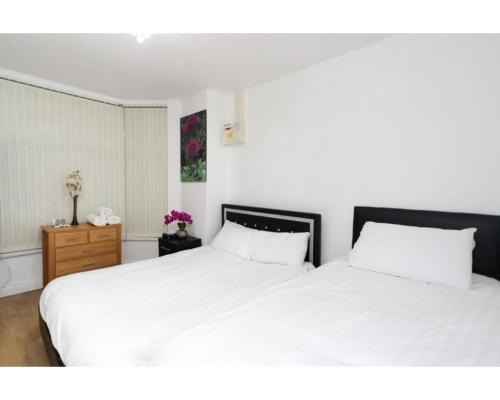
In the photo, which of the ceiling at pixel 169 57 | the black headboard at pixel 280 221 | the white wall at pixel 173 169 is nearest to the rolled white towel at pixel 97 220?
the white wall at pixel 173 169

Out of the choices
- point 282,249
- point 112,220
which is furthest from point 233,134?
point 112,220

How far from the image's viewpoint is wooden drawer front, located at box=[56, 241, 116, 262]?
2.85 metres

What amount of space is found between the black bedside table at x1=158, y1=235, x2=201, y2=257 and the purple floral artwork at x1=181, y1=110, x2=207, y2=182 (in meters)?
0.76

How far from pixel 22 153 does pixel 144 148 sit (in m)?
1.34

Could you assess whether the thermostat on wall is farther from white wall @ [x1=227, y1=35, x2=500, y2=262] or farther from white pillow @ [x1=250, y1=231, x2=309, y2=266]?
white pillow @ [x1=250, y1=231, x2=309, y2=266]

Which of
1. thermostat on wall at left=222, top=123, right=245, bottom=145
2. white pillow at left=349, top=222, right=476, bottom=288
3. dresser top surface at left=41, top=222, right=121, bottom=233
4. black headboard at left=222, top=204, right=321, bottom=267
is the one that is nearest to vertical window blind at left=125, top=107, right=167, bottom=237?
dresser top surface at left=41, top=222, right=121, bottom=233

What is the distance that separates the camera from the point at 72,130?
3246 millimetres

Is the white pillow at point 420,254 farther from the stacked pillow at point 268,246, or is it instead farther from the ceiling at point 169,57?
the ceiling at point 169,57

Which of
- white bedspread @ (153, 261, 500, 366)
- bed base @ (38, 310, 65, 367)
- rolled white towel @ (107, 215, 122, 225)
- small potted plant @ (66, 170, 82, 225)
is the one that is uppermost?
small potted plant @ (66, 170, 82, 225)

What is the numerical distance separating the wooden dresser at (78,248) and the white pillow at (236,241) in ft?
4.62

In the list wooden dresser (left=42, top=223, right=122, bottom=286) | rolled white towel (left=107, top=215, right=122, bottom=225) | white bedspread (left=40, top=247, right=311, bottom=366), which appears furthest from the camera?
rolled white towel (left=107, top=215, right=122, bottom=225)

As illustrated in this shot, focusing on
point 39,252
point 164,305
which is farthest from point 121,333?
point 39,252

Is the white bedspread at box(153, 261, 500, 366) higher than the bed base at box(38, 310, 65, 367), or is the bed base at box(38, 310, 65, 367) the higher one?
the white bedspread at box(153, 261, 500, 366)
